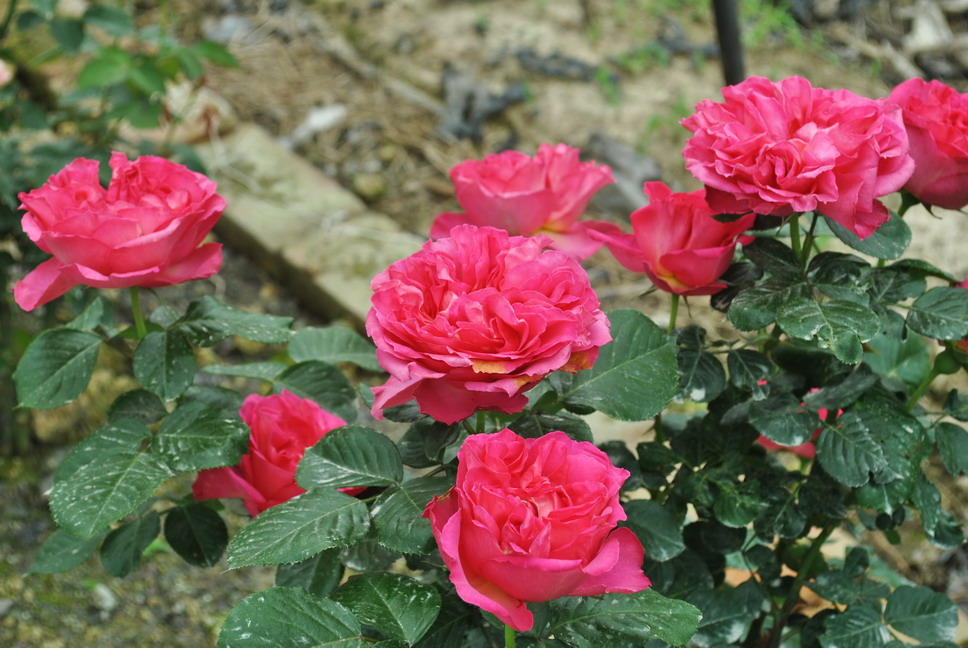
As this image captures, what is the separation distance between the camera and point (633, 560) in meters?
0.67

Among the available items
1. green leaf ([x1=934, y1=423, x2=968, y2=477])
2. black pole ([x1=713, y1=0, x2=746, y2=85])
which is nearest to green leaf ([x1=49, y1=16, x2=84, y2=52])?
black pole ([x1=713, y1=0, x2=746, y2=85])

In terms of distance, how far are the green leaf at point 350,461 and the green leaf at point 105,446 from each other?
0.64 ft

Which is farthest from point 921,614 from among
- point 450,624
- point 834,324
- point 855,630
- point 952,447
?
point 450,624

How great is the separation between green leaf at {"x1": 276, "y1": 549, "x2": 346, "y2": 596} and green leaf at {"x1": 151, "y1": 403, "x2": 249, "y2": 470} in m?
0.12

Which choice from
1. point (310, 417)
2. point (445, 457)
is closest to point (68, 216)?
point (310, 417)

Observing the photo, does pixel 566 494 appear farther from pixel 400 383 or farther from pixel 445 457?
pixel 445 457

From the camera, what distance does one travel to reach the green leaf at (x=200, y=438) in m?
0.83

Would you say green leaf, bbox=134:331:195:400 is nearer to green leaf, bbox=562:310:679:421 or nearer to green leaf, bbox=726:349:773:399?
green leaf, bbox=562:310:679:421

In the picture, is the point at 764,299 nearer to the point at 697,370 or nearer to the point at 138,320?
the point at 697,370

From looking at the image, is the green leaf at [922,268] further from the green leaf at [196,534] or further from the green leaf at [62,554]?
the green leaf at [62,554]

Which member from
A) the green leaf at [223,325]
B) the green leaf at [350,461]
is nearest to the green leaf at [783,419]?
the green leaf at [350,461]

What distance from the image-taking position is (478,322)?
659 mm

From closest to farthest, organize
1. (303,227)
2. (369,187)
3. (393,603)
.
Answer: (393,603), (303,227), (369,187)

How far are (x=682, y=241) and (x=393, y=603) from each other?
0.39 meters
